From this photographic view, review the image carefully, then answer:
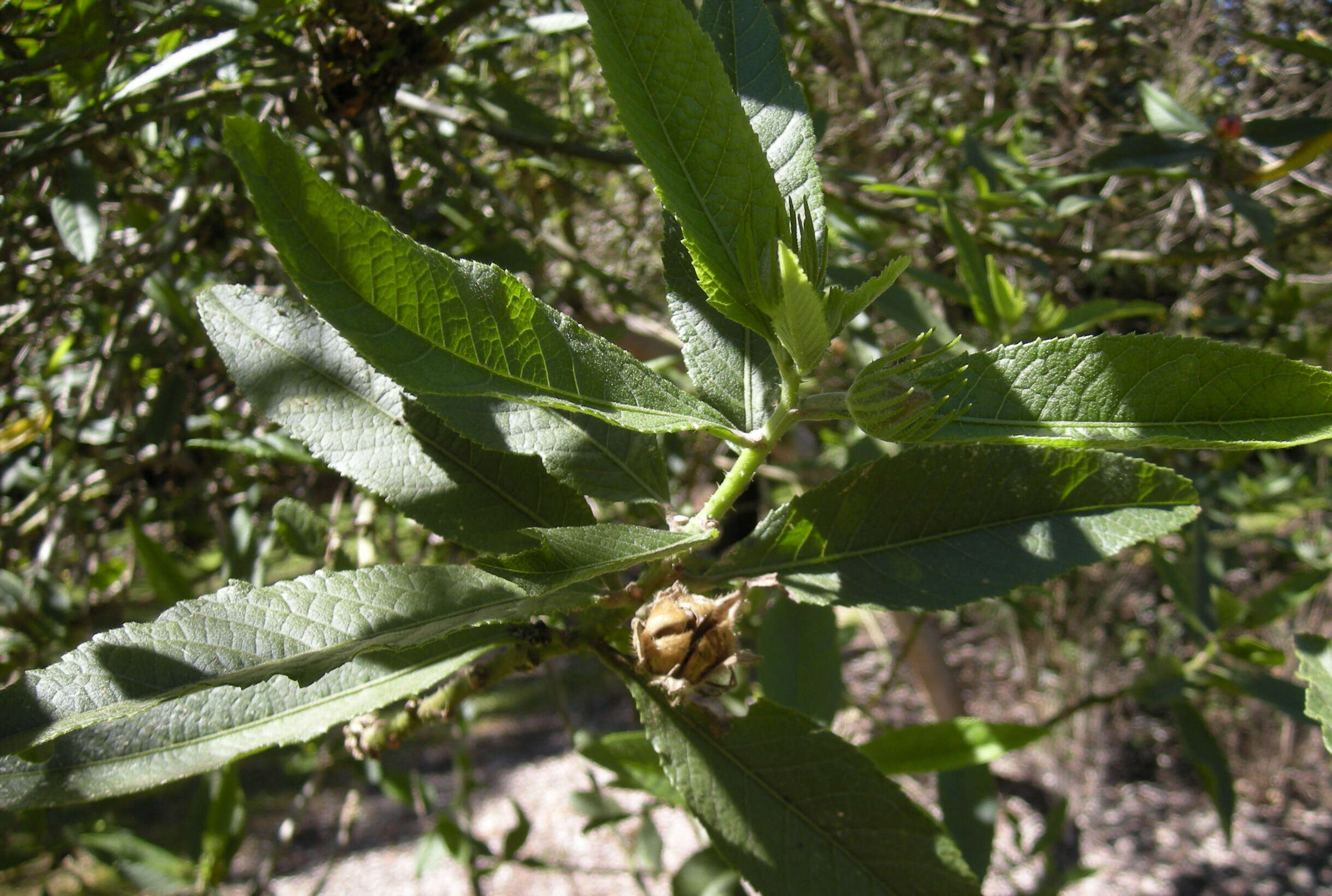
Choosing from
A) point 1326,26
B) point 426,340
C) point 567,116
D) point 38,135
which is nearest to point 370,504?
point 38,135

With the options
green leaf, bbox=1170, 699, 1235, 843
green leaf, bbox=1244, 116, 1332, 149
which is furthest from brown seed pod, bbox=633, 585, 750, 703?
green leaf, bbox=1244, 116, 1332, 149

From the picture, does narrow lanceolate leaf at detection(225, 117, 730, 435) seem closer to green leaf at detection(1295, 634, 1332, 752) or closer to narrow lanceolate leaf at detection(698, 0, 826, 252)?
narrow lanceolate leaf at detection(698, 0, 826, 252)

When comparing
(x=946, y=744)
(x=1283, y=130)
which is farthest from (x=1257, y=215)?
(x=946, y=744)

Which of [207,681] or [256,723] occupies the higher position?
[207,681]

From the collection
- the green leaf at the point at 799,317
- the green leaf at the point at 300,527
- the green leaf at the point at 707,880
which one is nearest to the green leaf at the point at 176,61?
the green leaf at the point at 300,527

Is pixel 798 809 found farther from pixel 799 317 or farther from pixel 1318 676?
pixel 1318 676

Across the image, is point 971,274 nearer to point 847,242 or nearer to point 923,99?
point 847,242
